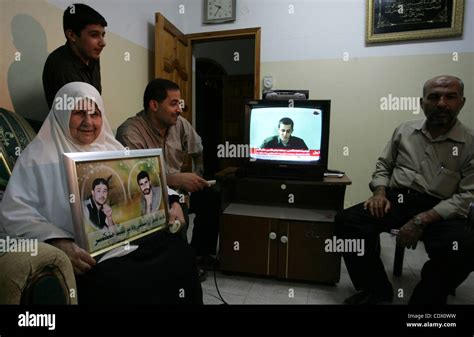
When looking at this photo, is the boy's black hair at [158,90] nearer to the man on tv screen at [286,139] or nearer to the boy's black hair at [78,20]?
the boy's black hair at [78,20]

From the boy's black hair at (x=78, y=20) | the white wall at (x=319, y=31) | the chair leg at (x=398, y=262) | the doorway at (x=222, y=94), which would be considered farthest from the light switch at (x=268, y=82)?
the chair leg at (x=398, y=262)

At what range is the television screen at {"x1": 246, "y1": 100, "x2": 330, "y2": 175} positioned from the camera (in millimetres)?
1732

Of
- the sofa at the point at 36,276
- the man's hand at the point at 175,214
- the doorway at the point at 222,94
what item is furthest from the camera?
the doorway at the point at 222,94

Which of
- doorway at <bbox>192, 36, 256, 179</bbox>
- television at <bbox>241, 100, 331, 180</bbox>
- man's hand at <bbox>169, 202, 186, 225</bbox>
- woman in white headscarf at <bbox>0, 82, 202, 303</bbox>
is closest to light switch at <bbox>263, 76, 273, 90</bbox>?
television at <bbox>241, 100, 331, 180</bbox>

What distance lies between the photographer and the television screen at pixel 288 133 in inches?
68.2

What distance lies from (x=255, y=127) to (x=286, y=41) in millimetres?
1719

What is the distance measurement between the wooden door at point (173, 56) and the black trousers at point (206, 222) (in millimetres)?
1383

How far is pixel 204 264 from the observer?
1.95 m

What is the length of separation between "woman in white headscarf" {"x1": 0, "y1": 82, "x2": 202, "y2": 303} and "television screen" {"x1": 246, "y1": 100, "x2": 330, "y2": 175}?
2.88ft

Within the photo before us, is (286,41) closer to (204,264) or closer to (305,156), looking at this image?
(305,156)

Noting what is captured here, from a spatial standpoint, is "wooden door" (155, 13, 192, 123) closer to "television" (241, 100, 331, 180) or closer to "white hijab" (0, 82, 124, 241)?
"television" (241, 100, 331, 180)

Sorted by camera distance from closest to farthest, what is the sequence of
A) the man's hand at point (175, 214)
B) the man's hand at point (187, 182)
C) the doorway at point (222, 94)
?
the man's hand at point (175, 214) → the man's hand at point (187, 182) → the doorway at point (222, 94)

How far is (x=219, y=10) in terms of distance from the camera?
321 centimetres

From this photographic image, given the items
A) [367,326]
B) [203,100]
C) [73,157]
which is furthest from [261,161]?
[203,100]
